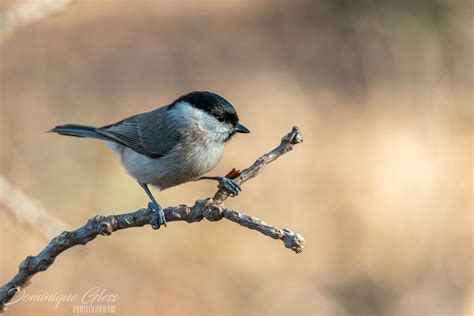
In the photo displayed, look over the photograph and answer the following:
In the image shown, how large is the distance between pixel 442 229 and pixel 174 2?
4.85m

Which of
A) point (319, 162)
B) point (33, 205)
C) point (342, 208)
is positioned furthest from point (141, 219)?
point (319, 162)

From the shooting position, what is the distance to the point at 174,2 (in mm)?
9352

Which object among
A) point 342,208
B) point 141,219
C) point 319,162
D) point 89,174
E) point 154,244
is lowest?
point 141,219

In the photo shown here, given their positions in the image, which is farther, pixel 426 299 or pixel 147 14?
pixel 147 14

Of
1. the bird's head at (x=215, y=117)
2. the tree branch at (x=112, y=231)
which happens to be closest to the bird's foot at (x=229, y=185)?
the tree branch at (x=112, y=231)

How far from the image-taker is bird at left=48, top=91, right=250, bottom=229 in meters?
3.08

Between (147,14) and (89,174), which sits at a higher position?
(147,14)

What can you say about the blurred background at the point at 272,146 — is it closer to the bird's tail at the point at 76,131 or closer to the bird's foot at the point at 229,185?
the bird's tail at the point at 76,131

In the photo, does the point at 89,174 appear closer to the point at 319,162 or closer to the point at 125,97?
the point at 125,97

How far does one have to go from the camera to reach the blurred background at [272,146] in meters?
5.83

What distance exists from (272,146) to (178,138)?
4047 mm

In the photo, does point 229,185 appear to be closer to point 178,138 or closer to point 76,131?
point 178,138

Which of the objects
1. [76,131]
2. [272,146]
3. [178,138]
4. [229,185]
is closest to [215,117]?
[178,138]

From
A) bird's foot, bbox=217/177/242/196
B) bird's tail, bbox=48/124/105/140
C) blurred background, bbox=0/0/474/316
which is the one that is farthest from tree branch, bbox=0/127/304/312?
blurred background, bbox=0/0/474/316
